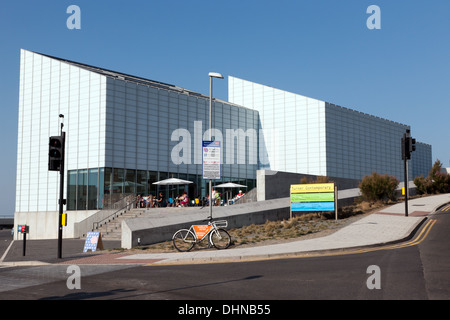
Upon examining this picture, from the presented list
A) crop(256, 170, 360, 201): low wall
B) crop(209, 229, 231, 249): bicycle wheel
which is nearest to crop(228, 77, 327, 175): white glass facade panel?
crop(256, 170, 360, 201): low wall

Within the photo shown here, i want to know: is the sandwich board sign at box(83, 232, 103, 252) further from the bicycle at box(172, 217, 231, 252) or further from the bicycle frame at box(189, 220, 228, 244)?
the bicycle frame at box(189, 220, 228, 244)

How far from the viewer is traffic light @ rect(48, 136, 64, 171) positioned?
712 inches

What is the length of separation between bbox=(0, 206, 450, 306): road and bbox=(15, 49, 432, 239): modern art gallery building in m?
24.6

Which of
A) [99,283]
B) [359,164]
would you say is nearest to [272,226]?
[99,283]

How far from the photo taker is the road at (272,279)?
9078mm

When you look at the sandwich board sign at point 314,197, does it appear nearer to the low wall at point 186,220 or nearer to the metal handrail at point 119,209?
the low wall at point 186,220

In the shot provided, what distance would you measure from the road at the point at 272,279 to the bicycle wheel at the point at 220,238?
→ 13.2 ft

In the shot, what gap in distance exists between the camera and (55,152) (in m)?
18.2

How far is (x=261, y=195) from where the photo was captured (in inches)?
1332

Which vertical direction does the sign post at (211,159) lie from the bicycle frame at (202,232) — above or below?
above

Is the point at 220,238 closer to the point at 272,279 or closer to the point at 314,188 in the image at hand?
the point at 272,279

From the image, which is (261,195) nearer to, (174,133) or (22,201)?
(174,133)

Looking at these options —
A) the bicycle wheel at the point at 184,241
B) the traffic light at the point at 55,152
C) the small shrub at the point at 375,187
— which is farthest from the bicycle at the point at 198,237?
the small shrub at the point at 375,187

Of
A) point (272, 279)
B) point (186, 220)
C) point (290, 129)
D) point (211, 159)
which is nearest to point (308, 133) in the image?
point (290, 129)
